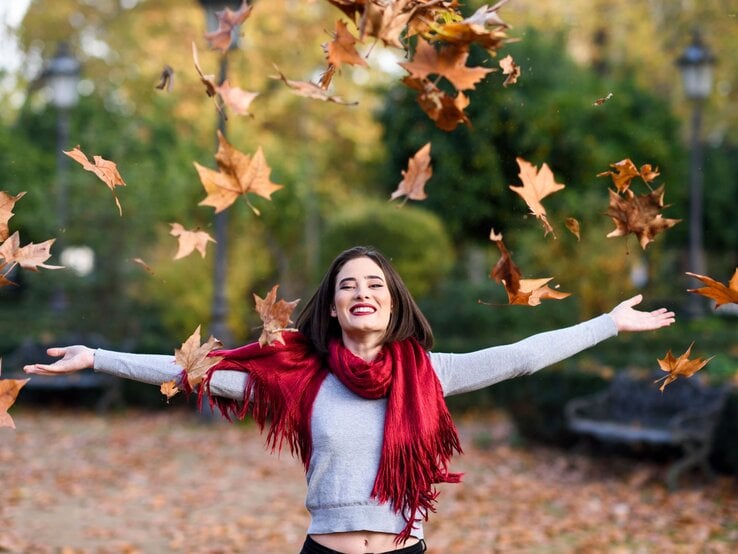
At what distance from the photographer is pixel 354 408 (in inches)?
115

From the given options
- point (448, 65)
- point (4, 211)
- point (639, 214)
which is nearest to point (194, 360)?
point (4, 211)

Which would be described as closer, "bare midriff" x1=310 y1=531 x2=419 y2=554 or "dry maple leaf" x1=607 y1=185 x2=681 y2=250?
"bare midriff" x1=310 y1=531 x2=419 y2=554

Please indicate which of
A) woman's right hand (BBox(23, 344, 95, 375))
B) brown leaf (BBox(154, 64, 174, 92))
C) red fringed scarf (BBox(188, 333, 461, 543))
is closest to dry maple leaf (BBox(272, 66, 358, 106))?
brown leaf (BBox(154, 64, 174, 92))

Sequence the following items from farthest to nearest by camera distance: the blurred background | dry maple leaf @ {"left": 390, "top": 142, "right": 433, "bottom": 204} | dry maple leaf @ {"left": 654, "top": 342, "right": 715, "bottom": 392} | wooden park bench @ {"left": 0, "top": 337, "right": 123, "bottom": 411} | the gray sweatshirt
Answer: the blurred background → wooden park bench @ {"left": 0, "top": 337, "right": 123, "bottom": 411} → dry maple leaf @ {"left": 390, "top": 142, "right": 433, "bottom": 204} → dry maple leaf @ {"left": 654, "top": 342, "right": 715, "bottom": 392} → the gray sweatshirt

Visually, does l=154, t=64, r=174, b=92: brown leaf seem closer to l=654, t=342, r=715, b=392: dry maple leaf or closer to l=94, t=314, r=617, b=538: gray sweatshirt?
l=94, t=314, r=617, b=538: gray sweatshirt

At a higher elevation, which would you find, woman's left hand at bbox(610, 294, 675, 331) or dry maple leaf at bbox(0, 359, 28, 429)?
woman's left hand at bbox(610, 294, 675, 331)

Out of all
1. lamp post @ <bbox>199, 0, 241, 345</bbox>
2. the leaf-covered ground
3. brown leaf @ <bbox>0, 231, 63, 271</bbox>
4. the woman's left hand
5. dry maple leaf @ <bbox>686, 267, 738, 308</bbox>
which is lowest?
the leaf-covered ground

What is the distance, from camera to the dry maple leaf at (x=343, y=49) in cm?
272

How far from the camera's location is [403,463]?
2846 mm

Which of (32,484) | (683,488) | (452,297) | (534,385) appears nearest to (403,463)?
(683,488)

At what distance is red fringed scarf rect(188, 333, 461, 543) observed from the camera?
2.85 m

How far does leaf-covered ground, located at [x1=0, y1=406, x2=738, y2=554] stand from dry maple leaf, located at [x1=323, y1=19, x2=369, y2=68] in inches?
163

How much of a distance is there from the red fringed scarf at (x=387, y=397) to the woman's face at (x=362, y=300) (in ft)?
0.25

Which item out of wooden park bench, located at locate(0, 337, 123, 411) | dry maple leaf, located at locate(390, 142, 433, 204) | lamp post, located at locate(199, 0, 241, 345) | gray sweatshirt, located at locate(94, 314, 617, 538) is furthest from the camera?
wooden park bench, located at locate(0, 337, 123, 411)
